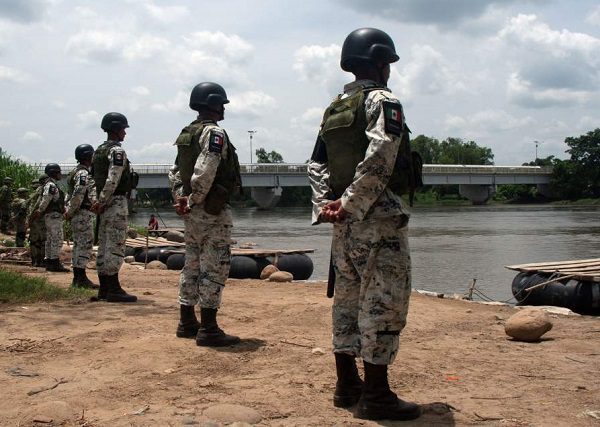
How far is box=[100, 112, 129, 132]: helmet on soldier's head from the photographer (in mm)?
8047

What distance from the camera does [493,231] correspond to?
34.4m

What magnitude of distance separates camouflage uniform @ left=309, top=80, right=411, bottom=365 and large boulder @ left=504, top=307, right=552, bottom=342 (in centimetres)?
277

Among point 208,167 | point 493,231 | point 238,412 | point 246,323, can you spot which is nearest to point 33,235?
point 246,323

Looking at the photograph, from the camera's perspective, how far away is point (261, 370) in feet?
16.1

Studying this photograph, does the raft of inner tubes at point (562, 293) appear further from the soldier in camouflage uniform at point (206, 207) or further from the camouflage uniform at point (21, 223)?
the camouflage uniform at point (21, 223)

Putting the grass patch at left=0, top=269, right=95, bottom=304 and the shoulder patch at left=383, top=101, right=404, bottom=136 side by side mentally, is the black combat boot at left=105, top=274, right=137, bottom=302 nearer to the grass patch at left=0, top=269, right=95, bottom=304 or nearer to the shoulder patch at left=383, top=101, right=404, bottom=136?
the grass patch at left=0, top=269, right=95, bottom=304

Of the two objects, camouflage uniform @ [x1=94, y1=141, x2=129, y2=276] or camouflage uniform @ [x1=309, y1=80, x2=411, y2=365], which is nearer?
camouflage uniform @ [x1=309, y1=80, x2=411, y2=365]

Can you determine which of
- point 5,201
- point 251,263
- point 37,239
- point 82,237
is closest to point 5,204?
point 5,201

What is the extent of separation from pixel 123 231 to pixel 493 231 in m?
28.9

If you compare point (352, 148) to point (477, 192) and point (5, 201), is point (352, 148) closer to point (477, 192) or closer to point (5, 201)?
point (5, 201)

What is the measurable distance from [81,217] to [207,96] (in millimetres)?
4167

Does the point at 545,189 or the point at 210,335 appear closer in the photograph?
the point at 210,335

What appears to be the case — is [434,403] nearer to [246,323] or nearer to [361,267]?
[361,267]

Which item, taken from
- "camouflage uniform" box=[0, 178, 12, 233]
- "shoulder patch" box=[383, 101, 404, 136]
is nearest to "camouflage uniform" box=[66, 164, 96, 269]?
"shoulder patch" box=[383, 101, 404, 136]
